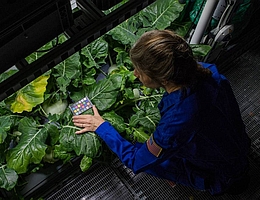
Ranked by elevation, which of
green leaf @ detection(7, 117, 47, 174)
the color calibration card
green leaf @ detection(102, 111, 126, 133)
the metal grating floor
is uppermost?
the color calibration card

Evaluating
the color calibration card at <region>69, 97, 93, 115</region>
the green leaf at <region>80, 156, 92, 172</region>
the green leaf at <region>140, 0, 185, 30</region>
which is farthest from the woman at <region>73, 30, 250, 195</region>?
the green leaf at <region>140, 0, 185, 30</region>

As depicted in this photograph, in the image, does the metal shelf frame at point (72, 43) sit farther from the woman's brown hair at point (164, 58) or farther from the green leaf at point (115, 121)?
the green leaf at point (115, 121)

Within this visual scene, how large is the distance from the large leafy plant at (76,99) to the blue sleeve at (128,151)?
0.56 ft

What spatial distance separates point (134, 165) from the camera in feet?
6.84

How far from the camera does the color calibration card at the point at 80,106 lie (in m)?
2.47

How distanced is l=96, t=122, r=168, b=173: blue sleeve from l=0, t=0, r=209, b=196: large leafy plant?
0.17 meters

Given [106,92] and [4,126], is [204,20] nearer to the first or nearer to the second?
[106,92]

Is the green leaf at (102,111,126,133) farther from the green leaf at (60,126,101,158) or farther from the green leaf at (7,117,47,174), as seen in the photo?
the green leaf at (7,117,47,174)

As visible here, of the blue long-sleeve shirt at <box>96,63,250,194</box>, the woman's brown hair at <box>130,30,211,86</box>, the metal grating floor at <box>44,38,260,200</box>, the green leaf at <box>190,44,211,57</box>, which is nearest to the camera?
the woman's brown hair at <box>130,30,211,86</box>

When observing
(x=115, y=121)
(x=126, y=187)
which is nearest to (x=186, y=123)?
(x=115, y=121)

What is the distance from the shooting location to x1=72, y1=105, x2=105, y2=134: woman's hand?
92.5 inches

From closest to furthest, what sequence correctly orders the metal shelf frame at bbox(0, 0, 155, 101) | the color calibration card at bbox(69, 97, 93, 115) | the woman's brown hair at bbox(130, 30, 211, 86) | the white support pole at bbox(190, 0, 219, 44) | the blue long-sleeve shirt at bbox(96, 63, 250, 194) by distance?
the metal shelf frame at bbox(0, 0, 155, 101) < the woman's brown hair at bbox(130, 30, 211, 86) < the blue long-sleeve shirt at bbox(96, 63, 250, 194) < the white support pole at bbox(190, 0, 219, 44) < the color calibration card at bbox(69, 97, 93, 115)

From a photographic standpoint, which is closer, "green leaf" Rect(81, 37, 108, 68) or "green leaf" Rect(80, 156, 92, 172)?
"green leaf" Rect(80, 156, 92, 172)

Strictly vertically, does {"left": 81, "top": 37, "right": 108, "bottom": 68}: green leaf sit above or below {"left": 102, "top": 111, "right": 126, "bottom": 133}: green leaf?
above
